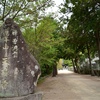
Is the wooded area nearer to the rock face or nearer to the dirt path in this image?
the dirt path

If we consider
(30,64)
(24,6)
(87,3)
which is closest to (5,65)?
(30,64)

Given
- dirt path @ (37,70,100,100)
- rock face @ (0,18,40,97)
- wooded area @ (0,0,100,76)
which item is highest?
wooded area @ (0,0,100,76)

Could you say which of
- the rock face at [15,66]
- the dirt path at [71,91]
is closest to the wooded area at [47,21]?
the dirt path at [71,91]

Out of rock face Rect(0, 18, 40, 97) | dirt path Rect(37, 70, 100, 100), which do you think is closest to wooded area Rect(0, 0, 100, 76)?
dirt path Rect(37, 70, 100, 100)

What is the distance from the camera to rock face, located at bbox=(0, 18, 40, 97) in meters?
5.48

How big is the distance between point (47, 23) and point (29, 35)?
1601 millimetres

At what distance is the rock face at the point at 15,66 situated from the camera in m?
5.48

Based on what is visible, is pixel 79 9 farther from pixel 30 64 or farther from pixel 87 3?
pixel 30 64

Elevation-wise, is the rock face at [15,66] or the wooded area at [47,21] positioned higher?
the wooded area at [47,21]

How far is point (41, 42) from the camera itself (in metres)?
14.9

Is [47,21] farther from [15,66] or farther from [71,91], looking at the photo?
[15,66]

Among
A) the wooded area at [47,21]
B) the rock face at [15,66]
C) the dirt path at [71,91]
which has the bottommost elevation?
the dirt path at [71,91]

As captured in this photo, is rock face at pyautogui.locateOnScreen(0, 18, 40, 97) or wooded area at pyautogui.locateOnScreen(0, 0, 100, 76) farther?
wooded area at pyautogui.locateOnScreen(0, 0, 100, 76)

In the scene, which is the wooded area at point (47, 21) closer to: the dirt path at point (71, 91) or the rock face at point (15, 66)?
the dirt path at point (71, 91)
